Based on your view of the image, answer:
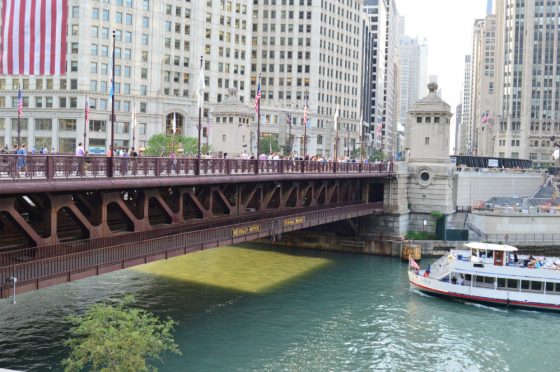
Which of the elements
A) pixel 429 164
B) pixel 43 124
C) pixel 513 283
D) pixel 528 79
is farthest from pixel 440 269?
pixel 528 79

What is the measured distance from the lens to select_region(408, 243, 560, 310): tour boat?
151 feet

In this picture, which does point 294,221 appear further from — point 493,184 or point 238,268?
point 493,184

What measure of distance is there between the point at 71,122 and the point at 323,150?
213 feet

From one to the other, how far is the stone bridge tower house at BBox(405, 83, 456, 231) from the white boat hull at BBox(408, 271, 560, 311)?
23.4 meters

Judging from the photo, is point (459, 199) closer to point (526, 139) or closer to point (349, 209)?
point (349, 209)

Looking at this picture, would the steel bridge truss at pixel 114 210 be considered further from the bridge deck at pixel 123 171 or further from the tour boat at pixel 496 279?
the tour boat at pixel 496 279

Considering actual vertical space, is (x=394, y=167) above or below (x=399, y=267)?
above

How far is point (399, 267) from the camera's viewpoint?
58.7 meters

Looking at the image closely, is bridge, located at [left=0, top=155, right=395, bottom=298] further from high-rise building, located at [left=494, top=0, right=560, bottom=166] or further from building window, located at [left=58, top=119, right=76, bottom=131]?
high-rise building, located at [left=494, top=0, right=560, bottom=166]

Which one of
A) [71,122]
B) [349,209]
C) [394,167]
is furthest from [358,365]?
[71,122]

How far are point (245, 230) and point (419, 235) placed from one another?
111 ft

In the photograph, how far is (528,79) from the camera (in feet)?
603

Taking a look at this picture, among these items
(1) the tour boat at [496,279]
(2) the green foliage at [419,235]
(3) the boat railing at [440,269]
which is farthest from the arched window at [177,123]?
(1) the tour boat at [496,279]

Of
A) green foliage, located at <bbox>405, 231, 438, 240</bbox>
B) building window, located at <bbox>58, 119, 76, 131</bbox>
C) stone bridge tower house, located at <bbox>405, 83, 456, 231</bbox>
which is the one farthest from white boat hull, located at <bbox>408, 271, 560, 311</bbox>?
building window, located at <bbox>58, 119, 76, 131</bbox>
